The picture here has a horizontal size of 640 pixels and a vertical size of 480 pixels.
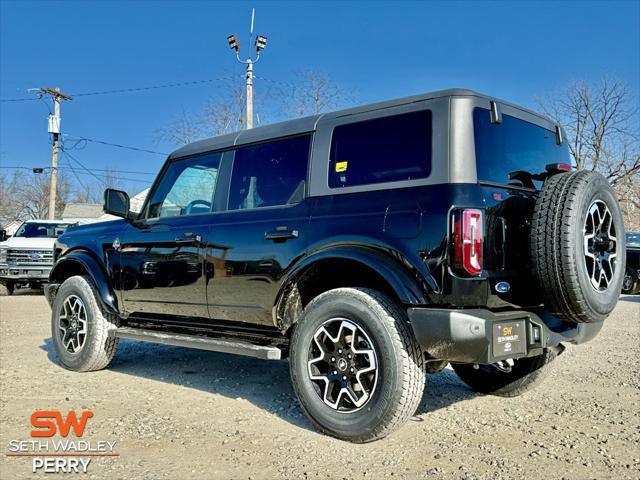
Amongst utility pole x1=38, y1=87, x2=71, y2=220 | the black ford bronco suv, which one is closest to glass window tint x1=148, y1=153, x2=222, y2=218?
the black ford bronco suv

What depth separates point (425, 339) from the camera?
10.2 feet

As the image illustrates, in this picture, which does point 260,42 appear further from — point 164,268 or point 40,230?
point 164,268

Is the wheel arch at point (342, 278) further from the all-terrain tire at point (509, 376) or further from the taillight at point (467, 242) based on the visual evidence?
the all-terrain tire at point (509, 376)

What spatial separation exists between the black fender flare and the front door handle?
6.72ft

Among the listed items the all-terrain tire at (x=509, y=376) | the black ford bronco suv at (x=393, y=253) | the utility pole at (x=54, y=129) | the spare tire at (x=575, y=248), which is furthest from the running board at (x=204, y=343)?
the utility pole at (x=54, y=129)

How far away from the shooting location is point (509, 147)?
11.8ft

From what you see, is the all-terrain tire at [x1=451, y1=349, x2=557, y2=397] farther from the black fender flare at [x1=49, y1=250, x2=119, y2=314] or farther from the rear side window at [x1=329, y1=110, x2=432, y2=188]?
the black fender flare at [x1=49, y1=250, x2=119, y2=314]

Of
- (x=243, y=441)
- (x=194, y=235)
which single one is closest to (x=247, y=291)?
(x=194, y=235)

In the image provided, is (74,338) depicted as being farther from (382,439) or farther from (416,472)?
(416,472)

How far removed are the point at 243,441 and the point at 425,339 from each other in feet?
4.21

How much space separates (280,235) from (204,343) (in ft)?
3.48

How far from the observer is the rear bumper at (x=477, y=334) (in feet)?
9.86

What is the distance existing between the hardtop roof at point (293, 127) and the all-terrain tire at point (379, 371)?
1205mm

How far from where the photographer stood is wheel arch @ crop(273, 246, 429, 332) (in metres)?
3.22
